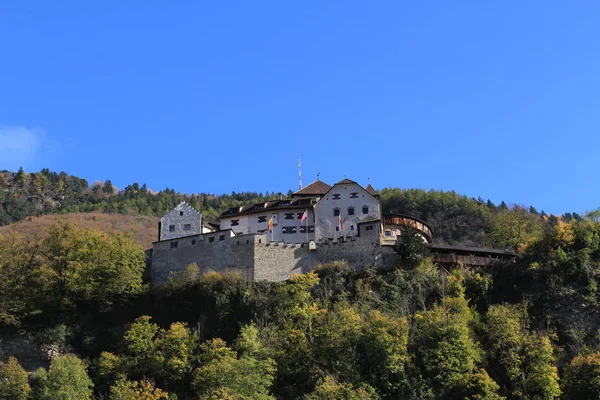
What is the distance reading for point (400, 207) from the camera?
352 feet

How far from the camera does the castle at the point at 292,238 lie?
6406cm

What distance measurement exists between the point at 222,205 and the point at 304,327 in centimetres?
7644

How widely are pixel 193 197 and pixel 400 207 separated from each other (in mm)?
48433

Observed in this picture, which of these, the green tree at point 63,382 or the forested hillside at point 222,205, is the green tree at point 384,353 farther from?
the forested hillside at point 222,205

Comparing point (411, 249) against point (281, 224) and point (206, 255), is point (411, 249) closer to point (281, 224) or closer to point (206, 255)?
point (281, 224)

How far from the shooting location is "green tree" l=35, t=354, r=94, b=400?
52.2 m

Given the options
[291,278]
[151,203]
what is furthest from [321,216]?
[151,203]

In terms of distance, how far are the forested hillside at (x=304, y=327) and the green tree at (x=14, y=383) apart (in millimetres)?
83

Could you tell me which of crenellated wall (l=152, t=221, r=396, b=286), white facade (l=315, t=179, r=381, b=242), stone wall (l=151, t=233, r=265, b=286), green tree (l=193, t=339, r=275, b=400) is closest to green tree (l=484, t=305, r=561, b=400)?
crenellated wall (l=152, t=221, r=396, b=286)

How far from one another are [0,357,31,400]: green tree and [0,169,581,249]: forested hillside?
33.5m

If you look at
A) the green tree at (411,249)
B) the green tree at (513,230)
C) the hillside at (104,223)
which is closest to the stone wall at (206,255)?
the green tree at (411,249)

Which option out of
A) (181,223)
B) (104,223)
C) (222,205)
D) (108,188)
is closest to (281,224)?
(181,223)

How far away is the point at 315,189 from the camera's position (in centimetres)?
7594

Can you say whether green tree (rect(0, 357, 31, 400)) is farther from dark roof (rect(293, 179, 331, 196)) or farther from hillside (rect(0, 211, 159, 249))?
hillside (rect(0, 211, 159, 249))
